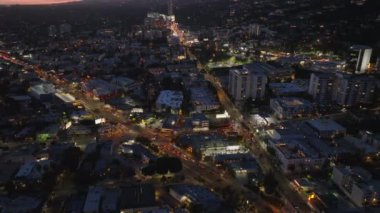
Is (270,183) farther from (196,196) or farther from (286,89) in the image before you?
(286,89)

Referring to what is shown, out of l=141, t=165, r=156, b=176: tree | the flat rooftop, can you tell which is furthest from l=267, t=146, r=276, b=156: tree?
l=141, t=165, r=156, b=176: tree

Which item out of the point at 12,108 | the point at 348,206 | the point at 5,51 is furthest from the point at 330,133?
the point at 5,51

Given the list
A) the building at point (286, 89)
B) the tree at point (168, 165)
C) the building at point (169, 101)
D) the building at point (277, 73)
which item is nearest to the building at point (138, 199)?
the tree at point (168, 165)

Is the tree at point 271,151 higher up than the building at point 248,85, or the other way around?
the building at point 248,85

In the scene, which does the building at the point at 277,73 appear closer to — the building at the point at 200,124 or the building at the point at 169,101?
the building at the point at 169,101

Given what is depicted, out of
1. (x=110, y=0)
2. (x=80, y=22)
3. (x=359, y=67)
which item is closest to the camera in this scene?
(x=359, y=67)

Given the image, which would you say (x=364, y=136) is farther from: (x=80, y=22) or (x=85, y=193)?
(x=80, y=22)

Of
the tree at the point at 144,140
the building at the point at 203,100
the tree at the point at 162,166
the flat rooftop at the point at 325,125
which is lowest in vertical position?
the tree at the point at 144,140
